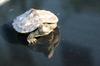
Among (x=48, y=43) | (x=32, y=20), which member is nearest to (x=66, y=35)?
(x=48, y=43)

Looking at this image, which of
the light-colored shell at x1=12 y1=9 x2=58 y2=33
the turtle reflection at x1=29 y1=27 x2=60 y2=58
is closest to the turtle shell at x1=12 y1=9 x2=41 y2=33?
the light-colored shell at x1=12 y1=9 x2=58 y2=33

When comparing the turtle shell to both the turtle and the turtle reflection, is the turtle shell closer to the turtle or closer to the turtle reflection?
the turtle

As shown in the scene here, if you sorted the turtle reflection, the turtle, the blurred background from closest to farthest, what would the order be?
the blurred background, the turtle reflection, the turtle

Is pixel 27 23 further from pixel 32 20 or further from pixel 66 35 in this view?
pixel 66 35

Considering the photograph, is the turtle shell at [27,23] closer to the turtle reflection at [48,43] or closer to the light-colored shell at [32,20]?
the light-colored shell at [32,20]

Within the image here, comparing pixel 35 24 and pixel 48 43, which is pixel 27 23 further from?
pixel 48 43

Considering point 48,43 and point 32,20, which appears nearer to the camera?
point 48,43

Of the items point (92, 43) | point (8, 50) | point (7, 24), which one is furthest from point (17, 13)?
point (92, 43)
